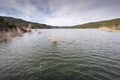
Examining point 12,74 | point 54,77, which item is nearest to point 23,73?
point 12,74

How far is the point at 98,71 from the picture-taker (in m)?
8.73

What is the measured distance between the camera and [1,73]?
8.41 meters

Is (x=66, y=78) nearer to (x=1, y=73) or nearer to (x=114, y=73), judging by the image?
(x=114, y=73)

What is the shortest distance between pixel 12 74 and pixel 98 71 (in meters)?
7.70

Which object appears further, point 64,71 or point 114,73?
point 64,71

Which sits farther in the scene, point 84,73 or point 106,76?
point 84,73

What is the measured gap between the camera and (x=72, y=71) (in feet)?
29.0

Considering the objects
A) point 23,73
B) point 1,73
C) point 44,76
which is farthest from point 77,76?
point 1,73

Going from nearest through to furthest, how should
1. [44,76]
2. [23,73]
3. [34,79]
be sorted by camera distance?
1. [34,79]
2. [44,76]
3. [23,73]

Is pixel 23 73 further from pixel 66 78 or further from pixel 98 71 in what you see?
pixel 98 71

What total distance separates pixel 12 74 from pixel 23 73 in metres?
0.91

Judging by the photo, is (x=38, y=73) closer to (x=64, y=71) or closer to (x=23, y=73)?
(x=23, y=73)

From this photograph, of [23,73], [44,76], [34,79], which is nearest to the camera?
[34,79]

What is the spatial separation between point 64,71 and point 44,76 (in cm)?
195
